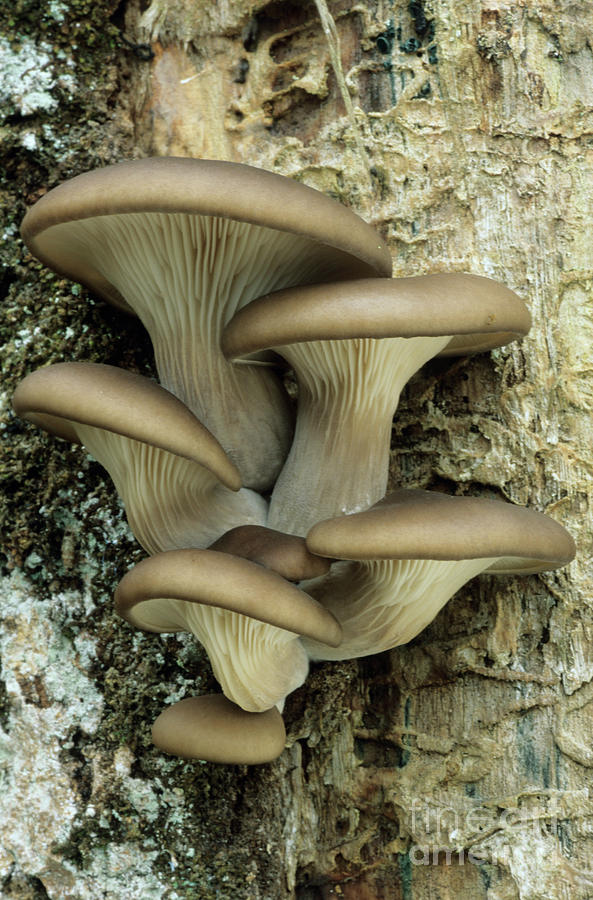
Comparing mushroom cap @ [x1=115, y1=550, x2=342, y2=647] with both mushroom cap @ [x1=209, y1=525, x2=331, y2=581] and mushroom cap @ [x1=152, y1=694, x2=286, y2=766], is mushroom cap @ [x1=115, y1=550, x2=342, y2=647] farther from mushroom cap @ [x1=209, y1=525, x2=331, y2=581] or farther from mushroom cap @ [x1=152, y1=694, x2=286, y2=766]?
mushroom cap @ [x1=152, y1=694, x2=286, y2=766]

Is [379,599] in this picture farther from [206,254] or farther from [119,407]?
[206,254]

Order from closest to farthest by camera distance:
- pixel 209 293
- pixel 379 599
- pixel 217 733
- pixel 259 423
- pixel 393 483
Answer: pixel 217 733, pixel 379 599, pixel 209 293, pixel 259 423, pixel 393 483

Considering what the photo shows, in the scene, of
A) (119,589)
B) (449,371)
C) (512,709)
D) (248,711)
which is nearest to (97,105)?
(449,371)

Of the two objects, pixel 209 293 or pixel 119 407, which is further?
pixel 209 293

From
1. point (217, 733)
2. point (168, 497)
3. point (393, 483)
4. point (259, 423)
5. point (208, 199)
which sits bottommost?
point (217, 733)

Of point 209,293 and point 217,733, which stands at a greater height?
point 209,293

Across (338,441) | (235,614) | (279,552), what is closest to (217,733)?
(235,614)

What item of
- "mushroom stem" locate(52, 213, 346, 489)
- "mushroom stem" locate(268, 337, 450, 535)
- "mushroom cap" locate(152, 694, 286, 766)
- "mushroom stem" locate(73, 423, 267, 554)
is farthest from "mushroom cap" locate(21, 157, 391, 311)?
"mushroom cap" locate(152, 694, 286, 766)
